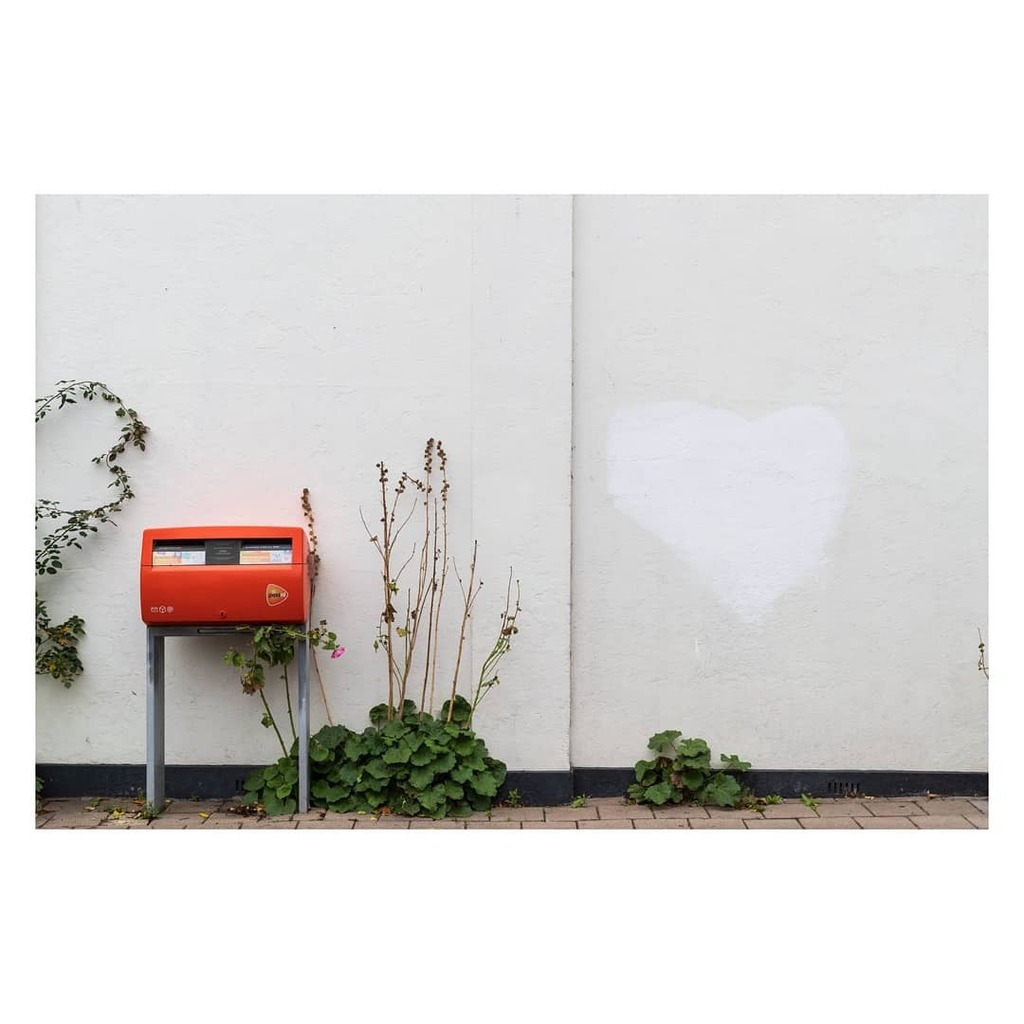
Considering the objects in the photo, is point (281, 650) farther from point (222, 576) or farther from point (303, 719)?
point (222, 576)

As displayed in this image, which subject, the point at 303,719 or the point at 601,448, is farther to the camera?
the point at 601,448

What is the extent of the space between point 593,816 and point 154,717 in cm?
220

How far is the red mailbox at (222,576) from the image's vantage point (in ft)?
15.5

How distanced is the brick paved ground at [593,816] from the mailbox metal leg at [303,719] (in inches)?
4.8

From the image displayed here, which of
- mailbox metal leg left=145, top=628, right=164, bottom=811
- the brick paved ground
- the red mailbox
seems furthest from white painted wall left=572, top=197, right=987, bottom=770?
mailbox metal leg left=145, top=628, right=164, bottom=811

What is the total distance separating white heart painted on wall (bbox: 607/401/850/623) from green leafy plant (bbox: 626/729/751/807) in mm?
735

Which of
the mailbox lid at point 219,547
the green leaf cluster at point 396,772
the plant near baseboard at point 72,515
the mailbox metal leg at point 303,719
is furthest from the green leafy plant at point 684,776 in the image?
the plant near baseboard at point 72,515

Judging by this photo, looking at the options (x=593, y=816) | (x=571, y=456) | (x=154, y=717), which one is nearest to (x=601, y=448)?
(x=571, y=456)

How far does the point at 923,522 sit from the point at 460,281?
2674 mm

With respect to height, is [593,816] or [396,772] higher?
[396,772]

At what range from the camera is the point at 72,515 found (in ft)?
17.1

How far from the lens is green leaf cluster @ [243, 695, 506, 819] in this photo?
500 cm

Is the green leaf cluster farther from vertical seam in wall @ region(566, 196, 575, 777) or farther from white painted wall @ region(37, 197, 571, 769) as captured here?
vertical seam in wall @ region(566, 196, 575, 777)

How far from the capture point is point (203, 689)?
5.25m
